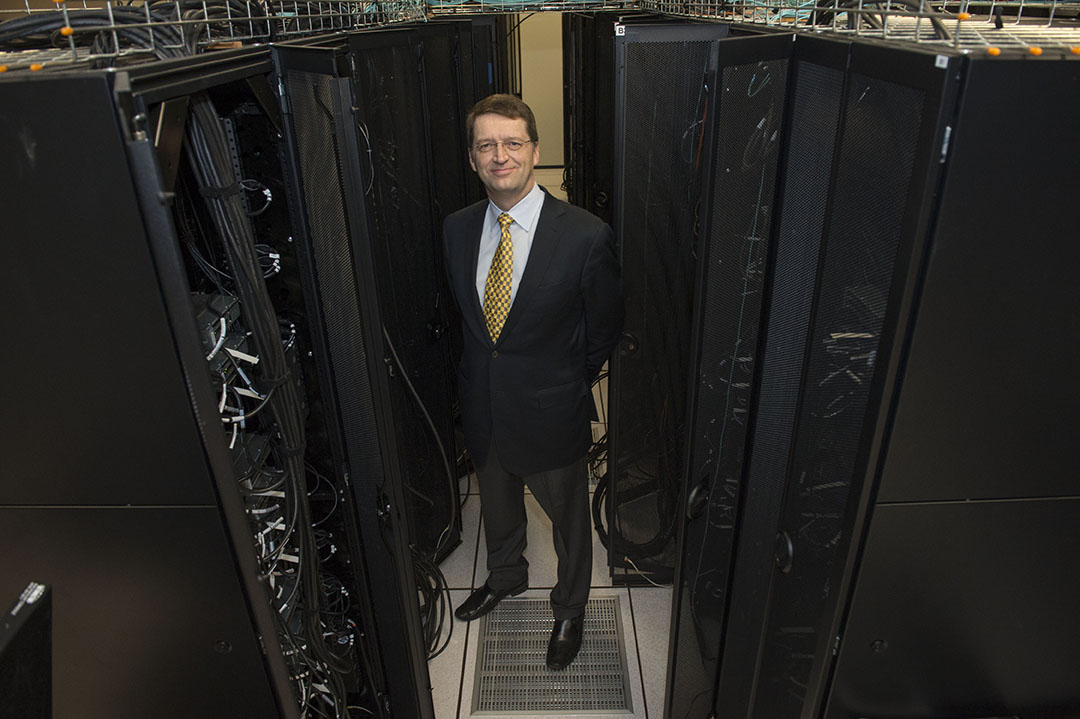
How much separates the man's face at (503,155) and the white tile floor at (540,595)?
150cm

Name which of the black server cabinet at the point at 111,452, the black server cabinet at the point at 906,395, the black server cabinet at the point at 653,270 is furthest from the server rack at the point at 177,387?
the black server cabinet at the point at 653,270

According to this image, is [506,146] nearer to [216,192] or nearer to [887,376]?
[216,192]

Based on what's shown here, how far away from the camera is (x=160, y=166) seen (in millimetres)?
933

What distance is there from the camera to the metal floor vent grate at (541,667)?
7.49 feet

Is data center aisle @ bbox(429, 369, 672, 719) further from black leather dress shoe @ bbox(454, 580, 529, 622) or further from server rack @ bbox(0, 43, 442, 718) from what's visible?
server rack @ bbox(0, 43, 442, 718)

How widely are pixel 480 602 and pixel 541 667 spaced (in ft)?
1.11

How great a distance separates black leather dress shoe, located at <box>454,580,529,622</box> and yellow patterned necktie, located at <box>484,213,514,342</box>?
1.05 metres

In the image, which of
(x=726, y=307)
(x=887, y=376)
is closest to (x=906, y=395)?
(x=887, y=376)

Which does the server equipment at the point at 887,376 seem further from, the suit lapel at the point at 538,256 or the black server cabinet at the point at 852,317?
the suit lapel at the point at 538,256

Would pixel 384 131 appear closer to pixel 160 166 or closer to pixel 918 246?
pixel 160 166

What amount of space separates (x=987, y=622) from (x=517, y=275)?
1.42 metres

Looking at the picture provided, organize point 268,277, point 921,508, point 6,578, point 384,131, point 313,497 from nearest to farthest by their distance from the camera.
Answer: point 921,508, point 6,578, point 268,277, point 313,497, point 384,131

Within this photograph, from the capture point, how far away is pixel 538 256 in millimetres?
2055

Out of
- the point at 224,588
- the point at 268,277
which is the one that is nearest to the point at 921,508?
the point at 224,588
